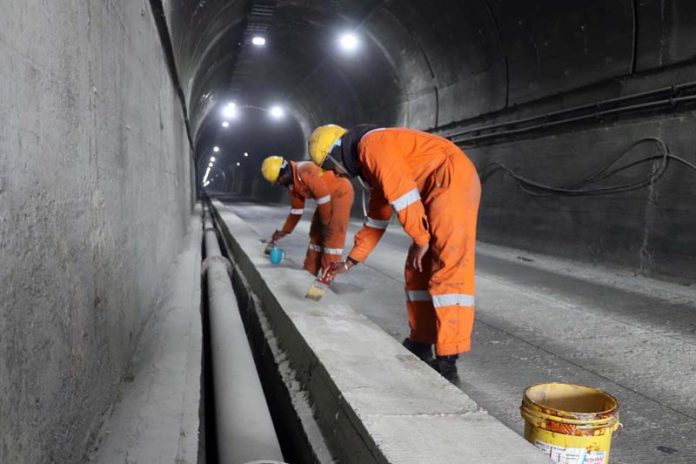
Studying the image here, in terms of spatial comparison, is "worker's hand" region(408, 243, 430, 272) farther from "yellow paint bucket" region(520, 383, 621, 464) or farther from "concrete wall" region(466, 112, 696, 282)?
"concrete wall" region(466, 112, 696, 282)

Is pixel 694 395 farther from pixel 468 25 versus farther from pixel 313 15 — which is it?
pixel 313 15

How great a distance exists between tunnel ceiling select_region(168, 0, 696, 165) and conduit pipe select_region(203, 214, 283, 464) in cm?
372

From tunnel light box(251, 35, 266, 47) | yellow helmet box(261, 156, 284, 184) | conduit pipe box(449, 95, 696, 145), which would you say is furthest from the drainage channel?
tunnel light box(251, 35, 266, 47)

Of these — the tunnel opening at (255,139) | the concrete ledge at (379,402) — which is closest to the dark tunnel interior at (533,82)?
the concrete ledge at (379,402)

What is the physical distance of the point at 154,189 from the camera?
446 cm

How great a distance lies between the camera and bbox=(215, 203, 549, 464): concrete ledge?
169 cm

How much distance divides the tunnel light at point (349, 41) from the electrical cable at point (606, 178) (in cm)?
601

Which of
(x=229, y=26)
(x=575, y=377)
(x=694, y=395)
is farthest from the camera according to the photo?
(x=229, y=26)

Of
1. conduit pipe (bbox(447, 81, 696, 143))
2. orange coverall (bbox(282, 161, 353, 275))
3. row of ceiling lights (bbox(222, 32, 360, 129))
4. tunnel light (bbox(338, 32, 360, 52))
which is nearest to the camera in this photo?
orange coverall (bbox(282, 161, 353, 275))

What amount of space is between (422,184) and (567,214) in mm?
5832

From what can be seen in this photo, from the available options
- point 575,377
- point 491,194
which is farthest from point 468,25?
point 575,377

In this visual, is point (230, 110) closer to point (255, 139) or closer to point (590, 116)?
point (255, 139)

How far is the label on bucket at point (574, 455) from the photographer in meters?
1.71

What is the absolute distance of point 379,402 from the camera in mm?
2027
